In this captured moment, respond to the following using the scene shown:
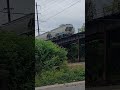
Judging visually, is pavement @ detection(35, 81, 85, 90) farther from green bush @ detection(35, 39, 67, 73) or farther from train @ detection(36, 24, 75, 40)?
train @ detection(36, 24, 75, 40)

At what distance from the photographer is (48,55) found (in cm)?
615

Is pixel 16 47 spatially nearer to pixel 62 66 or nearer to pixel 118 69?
Answer: pixel 62 66

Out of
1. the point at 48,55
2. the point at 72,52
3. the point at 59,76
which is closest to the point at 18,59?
the point at 48,55

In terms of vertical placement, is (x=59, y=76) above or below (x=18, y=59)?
below

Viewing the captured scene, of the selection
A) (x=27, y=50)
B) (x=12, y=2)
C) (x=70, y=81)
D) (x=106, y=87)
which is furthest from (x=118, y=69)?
(x=12, y=2)

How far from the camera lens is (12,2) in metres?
5.52

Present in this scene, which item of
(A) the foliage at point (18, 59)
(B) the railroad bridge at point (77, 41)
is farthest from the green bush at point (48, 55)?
(A) the foliage at point (18, 59)

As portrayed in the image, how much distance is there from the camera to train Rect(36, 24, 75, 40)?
6.07 m

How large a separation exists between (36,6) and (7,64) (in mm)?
971

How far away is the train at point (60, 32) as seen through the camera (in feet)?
19.9

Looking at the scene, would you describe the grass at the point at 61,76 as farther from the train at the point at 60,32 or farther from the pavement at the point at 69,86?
the train at the point at 60,32

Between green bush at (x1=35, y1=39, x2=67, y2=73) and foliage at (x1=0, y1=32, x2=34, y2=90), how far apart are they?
0.29 metres

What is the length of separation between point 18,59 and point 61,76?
1.01m

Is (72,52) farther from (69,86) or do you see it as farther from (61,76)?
(69,86)
